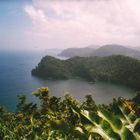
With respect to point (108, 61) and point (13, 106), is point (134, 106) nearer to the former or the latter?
point (13, 106)

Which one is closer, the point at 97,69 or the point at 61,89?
the point at 61,89

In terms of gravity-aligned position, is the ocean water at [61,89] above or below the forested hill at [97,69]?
below

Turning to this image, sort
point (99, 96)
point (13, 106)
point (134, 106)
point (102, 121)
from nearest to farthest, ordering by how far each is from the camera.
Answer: point (102, 121), point (134, 106), point (13, 106), point (99, 96)

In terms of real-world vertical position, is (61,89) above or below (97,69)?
below

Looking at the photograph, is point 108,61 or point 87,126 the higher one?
point 87,126

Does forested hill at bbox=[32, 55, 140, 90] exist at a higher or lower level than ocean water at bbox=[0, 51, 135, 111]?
higher

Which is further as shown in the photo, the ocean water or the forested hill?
the forested hill

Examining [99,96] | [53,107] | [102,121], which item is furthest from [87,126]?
[99,96]

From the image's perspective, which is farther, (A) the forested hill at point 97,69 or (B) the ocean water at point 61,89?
(A) the forested hill at point 97,69
